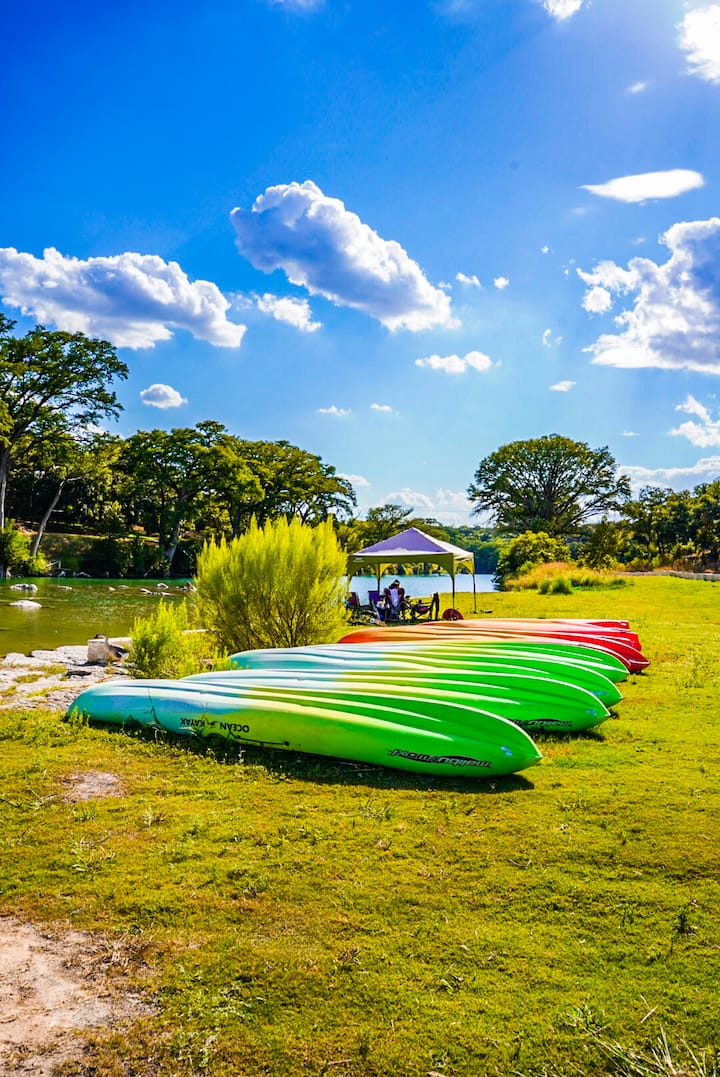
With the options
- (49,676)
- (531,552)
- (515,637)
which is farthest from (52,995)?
(531,552)

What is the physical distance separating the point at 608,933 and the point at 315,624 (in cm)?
632

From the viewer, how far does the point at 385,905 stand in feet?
9.50

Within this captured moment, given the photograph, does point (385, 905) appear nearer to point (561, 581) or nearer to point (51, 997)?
point (51, 997)

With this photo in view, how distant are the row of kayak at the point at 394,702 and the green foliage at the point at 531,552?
83.8 ft

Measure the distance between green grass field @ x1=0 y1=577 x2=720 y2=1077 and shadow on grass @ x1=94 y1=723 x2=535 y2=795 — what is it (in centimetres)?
3

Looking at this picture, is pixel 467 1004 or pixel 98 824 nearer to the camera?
pixel 467 1004

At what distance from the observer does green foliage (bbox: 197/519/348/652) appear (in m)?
8.27

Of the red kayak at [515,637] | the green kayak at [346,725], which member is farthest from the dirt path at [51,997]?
the red kayak at [515,637]

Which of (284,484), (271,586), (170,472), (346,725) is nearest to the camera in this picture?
(346,725)

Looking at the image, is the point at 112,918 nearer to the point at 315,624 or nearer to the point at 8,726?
the point at 8,726

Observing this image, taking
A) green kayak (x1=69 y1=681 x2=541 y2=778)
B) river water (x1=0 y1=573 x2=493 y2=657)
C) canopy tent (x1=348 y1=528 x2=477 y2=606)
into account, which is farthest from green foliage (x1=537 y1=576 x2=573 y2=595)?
green kayak (x1=69 y1=681 x2=541 y2=778)

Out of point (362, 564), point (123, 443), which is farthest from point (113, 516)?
point (362, 564)

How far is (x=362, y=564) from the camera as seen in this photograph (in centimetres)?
1648

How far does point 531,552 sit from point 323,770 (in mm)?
29953
